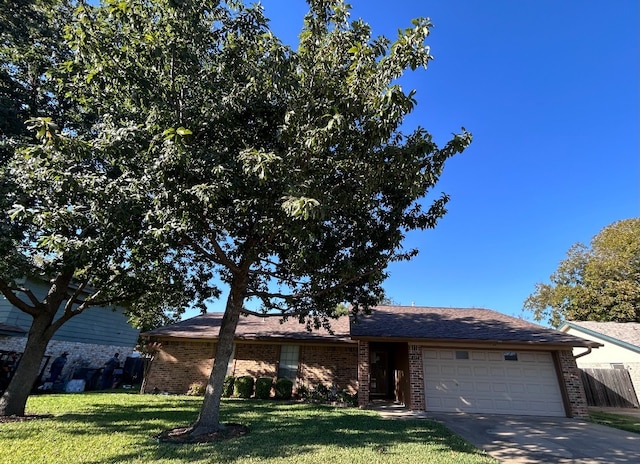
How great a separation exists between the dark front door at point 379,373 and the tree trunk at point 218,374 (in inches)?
394

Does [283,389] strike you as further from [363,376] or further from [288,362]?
[363,376]

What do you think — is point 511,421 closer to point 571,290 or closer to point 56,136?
point 56,136

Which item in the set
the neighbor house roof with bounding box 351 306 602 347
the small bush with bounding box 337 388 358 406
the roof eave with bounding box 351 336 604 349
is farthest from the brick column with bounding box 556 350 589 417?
the small bush with bounding box 337 388 358 406

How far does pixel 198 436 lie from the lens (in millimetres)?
6957

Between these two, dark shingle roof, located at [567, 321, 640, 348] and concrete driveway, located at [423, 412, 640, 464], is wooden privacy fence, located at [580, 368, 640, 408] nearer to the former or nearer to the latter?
dark shingle roof, located at [567, 321, 640, 348]

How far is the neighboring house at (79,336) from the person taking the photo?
14266mm

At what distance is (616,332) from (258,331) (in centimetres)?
1978

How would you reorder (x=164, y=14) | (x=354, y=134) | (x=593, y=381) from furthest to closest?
(x=593, y=381)
(x=354, y=134)
(x=164, y=14)

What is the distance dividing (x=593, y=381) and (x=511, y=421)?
969cm

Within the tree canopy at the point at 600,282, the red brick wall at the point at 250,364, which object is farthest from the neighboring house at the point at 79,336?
the tree canopy at the point at 600,282

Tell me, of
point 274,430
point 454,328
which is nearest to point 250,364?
point 274,430

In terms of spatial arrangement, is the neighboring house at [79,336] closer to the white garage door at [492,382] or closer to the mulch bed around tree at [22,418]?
the mulch bed around tree at [22,418]

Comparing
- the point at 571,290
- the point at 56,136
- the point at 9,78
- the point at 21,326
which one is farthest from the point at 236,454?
the point at 571,290

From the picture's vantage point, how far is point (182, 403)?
11930mm
